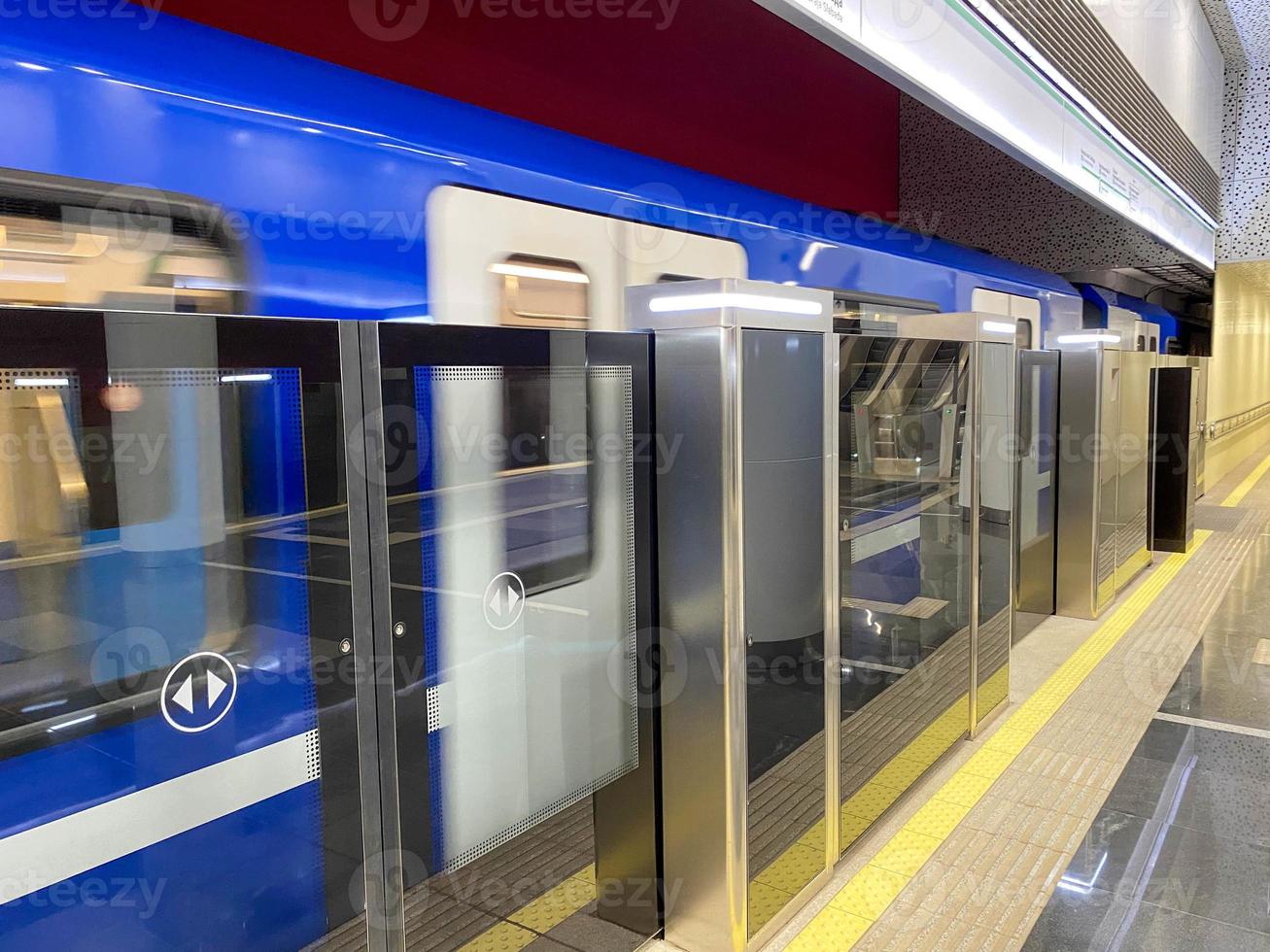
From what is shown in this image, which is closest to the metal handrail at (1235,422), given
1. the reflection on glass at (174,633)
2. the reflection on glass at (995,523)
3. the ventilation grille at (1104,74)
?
the ventilation grille at (1104,74)

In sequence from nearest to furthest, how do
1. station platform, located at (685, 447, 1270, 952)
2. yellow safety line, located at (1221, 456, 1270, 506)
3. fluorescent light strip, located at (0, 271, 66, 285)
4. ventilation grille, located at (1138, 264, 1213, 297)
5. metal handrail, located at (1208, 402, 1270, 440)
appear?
1. fluorescent light strip, located at (0, 271, 66, 285)
2. station platform, located at (685, 447, 1270, 952)
3. ventilation grille, located at (1138, 264, 1213, 297)
4. yellow safety line, located at (1221, 456, 1270, 506)
5. metal handrail, located at (1208, 402, 1270, 440)

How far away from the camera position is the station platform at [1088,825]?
2596 mm

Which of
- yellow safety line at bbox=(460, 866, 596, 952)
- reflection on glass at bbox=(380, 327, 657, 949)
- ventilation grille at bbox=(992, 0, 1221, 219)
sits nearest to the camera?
reflection on glass at bbox=(380, 327, 657, 949)

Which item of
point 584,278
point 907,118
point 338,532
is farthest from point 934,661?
point 907,118

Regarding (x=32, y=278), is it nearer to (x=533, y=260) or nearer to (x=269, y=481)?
(x=269, y=481)

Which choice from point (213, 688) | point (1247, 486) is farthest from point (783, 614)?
point (1247, 486)

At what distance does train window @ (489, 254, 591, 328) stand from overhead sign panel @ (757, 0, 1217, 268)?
80 centimetres

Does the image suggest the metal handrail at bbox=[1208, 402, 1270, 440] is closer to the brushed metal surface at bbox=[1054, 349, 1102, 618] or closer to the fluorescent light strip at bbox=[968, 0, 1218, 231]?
the fluorescent light strip at bbox=[968, 0, 1218, 231]

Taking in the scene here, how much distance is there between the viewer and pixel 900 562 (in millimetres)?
3328

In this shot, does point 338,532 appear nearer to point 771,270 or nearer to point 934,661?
point 771,270

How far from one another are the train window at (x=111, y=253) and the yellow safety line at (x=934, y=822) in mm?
2184

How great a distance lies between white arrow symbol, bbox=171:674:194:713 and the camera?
1448 mm

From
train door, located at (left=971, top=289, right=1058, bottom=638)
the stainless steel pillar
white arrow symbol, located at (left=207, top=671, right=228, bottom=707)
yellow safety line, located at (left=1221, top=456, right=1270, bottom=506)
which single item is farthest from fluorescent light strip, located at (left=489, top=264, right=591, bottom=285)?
yellow safety line, located at (left=1221, top=456, right=1270, bottom=506)

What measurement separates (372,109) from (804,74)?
352 cm
